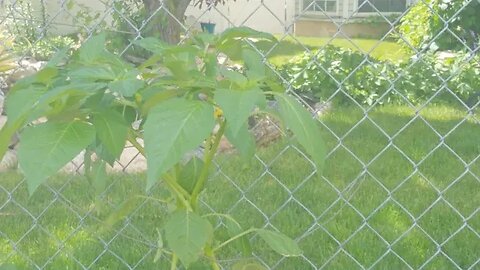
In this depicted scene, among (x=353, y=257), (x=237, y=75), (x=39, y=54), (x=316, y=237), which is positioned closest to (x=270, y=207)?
(x=316, y=237)

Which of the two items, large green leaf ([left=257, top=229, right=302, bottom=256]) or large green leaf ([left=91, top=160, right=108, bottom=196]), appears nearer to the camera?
large green leaf ([left=257, top=229, right=302, bottom=256])

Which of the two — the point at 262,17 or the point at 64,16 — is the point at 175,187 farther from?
the point at 262,17

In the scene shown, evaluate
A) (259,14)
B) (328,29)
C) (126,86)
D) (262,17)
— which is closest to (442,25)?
(262,17)

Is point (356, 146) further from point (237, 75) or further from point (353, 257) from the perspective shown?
point (237, 75)

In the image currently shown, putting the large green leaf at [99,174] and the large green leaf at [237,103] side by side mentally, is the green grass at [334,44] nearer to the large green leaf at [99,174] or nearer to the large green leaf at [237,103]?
the large green leaf at [99,174]

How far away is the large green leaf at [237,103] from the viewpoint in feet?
4.33

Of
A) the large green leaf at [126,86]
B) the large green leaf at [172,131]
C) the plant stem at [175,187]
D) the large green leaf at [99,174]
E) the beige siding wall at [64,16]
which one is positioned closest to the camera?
the large green leaf at [172,131]

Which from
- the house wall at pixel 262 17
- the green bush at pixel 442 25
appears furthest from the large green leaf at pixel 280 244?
the green bush at pixel 442 25

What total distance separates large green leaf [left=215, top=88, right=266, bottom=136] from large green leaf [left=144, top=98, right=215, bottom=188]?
42 mm

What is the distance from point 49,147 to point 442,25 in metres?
7.00

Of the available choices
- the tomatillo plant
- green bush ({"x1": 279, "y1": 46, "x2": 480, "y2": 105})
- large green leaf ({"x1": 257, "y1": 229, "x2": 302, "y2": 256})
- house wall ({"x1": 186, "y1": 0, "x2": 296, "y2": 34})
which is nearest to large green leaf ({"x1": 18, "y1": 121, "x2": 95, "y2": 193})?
the tomatillo plant

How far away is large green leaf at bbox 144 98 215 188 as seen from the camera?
132 centimetres

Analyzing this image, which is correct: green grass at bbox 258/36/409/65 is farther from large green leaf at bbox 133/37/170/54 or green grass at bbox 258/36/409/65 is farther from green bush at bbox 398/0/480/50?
large green leaf at bbox 133/37/170/54

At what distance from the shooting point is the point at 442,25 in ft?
26.0
